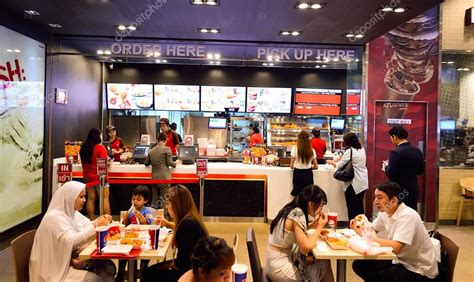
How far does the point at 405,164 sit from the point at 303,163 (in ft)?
5.05

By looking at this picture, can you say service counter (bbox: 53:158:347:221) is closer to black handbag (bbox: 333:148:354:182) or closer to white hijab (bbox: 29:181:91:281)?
black handbag (bbox: 333:148:354:182)

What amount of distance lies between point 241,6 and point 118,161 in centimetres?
371

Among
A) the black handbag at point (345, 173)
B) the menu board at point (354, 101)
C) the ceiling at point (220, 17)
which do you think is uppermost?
the ceiling at point (220, 17)

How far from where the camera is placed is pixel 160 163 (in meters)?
5.93

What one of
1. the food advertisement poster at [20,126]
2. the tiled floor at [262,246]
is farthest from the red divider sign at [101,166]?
the tiled floor at [262,246]

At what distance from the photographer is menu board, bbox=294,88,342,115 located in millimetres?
9703

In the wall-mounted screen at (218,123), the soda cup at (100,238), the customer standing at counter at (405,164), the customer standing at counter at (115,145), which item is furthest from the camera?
the wall-mounted screen at (218,123)

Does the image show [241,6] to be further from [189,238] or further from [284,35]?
[189,238]

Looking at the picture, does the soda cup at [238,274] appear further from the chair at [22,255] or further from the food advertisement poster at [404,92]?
the food advertisement poster at [404,92]

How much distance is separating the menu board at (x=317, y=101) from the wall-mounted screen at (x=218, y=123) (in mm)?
1950

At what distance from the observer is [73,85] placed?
305 inches

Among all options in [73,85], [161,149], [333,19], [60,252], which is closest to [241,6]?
[333,19]

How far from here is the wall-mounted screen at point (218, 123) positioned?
380 inches

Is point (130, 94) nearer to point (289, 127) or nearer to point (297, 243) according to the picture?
point (289, 127)
